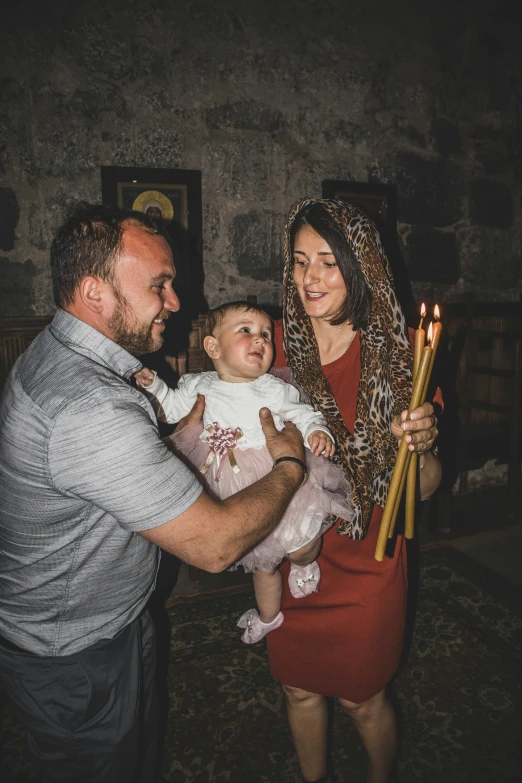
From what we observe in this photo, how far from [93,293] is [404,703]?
2487 mm

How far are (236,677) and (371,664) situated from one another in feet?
3.80

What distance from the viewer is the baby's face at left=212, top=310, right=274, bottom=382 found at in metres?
1.88

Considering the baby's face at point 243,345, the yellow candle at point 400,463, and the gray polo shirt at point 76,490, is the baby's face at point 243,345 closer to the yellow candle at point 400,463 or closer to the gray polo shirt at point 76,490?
the gray polo shirt at point 76,490

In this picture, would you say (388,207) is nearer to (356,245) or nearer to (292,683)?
(356,245)

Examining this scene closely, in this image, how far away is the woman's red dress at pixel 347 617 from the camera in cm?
173

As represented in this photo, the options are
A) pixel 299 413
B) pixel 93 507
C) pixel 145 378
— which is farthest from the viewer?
pixel 145 378

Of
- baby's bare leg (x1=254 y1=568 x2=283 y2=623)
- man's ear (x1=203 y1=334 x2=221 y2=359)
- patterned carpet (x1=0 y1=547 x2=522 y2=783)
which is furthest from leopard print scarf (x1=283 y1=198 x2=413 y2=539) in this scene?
patterned carpet (x1=0 y1=547 x2=522 y2=783)

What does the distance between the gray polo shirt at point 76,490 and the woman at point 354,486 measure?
0.72 m

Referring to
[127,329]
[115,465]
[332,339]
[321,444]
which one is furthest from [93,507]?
[332,339]

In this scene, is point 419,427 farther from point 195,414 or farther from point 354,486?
point 195,414

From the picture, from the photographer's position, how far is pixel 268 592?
1.85m

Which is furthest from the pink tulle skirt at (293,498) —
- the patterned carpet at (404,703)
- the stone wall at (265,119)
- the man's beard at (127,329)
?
the stone wall at (265,119)

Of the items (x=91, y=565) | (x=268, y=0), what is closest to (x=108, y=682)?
(x=91, y=565)

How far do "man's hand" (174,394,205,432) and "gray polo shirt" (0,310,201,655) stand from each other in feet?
1.58
